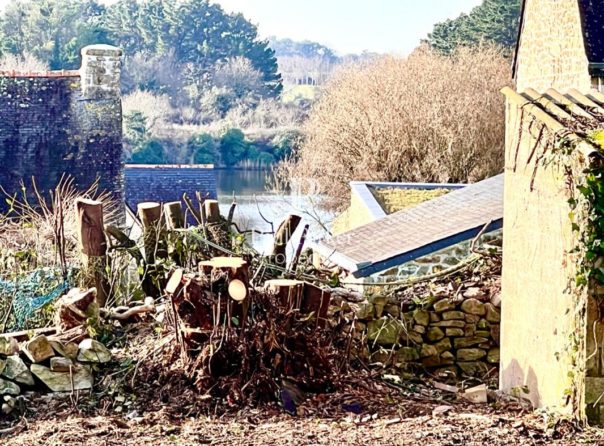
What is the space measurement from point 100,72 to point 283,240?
51.2 feet

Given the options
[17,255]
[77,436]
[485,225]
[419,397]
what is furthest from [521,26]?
[77,436]

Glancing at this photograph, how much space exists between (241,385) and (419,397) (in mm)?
1555

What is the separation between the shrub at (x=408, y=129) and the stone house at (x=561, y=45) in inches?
457

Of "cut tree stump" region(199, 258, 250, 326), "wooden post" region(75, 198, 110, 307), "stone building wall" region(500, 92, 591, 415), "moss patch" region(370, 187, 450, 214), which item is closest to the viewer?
"stone building wall" region(500, 92, 591, 415)

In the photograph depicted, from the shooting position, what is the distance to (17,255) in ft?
37.4

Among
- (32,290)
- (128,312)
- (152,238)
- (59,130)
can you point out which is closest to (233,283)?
(128,312)

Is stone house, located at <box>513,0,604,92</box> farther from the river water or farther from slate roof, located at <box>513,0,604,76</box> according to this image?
the river water

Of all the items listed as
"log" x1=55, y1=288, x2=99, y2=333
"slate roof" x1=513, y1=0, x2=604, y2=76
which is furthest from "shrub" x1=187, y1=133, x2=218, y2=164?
"log" x1=55, y1=288, x2=99, y2=333

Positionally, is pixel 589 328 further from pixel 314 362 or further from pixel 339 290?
pixel 339 290

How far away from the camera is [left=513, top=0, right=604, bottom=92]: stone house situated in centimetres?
1617

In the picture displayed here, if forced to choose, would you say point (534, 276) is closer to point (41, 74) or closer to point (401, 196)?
point (401, 196)

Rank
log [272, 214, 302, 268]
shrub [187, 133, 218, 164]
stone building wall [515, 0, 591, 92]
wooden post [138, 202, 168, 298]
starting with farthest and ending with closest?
shrub [187, 133, 218, 164] < stone building wall [515, 0, 591, 92] < log [272, 214, 302, 268] < wooden post [138, 202, 168, 298]

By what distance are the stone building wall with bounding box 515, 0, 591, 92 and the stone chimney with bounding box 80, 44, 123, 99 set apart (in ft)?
33.4

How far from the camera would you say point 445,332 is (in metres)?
11.2
